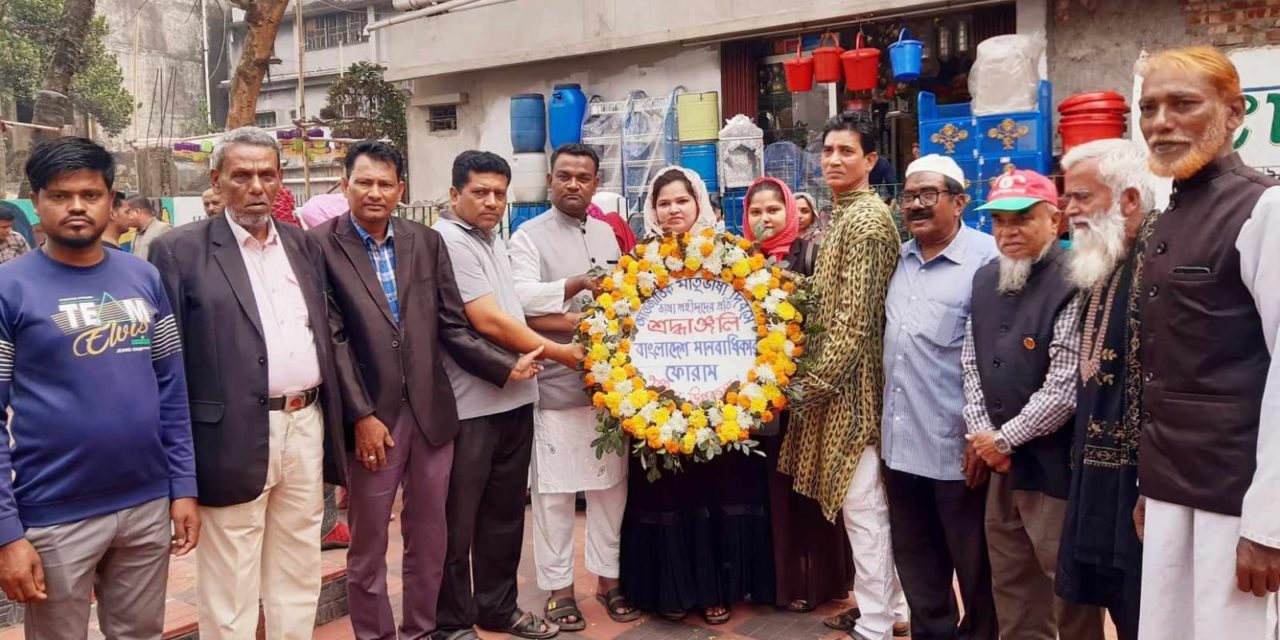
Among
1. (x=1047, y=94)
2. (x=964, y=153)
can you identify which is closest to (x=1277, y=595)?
(x=964, y=153)

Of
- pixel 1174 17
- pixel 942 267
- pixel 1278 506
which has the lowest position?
pixel 1278 506

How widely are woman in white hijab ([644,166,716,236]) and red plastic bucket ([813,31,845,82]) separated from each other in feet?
19.5

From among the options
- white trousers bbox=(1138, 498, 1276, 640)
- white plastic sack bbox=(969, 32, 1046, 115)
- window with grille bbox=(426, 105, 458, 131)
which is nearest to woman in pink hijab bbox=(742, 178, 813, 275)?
white trousers bbox=(1138, 498, 1276, 640)

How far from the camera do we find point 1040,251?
129 inches

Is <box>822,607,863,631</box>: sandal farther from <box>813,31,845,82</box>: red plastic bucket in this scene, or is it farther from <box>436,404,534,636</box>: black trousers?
<box>813,31,845,82</box>: red plastic bucket

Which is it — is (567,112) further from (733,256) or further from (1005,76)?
(733,256)

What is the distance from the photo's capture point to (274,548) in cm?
342

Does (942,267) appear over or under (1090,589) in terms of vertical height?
over

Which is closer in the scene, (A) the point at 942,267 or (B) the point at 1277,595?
(B) the point at 1277,595

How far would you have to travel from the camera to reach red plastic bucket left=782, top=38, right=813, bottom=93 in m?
9.94

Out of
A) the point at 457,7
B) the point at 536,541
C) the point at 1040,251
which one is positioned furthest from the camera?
the point at 457,7

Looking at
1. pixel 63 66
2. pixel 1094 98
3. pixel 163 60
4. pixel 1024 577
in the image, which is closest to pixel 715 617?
pixel 1024 577

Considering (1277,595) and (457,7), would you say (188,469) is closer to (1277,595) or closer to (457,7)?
(1277,595)

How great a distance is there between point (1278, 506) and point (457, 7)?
40.6 ft
